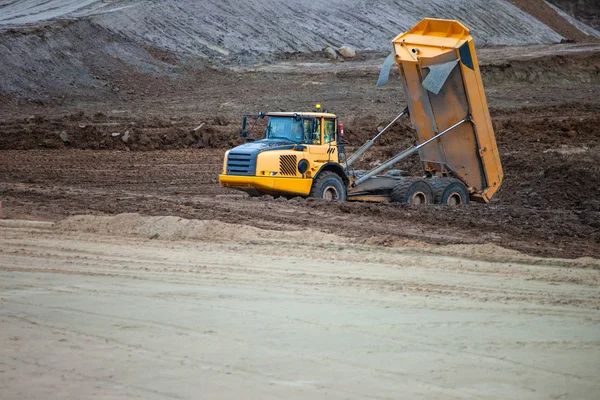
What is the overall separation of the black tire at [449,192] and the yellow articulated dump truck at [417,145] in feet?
0.06

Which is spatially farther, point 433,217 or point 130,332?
point 433,217

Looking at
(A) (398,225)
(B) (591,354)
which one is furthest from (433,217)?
(B) (591,354)

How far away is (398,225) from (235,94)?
64.0ft

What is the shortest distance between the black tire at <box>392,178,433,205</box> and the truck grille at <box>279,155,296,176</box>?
210 cm

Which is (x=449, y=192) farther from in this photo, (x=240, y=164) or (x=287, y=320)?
(x=287, y=320)

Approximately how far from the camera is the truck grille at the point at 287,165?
51.7 feet

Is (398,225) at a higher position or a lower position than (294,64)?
lower

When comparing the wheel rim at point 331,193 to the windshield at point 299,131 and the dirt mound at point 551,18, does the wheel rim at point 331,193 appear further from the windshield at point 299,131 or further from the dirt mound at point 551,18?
the dirt mound at point 551,18

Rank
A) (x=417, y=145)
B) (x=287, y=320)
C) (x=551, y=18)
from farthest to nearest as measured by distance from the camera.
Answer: (x=551, y=18) → (x=417, y=145) → (x=287, y=320)

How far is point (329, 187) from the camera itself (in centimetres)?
1647

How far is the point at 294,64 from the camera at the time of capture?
38.5 metres

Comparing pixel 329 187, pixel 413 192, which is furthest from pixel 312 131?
pixel 413 192

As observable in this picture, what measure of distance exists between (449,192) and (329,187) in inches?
86.9

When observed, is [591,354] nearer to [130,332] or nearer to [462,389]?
[462,389]
